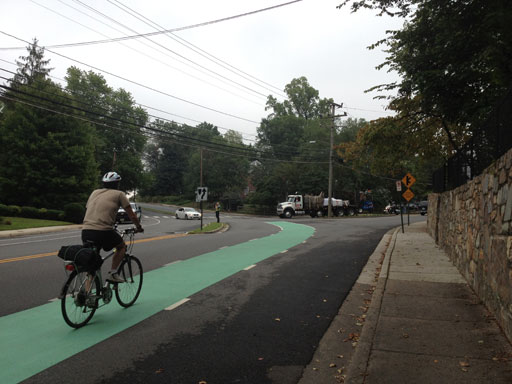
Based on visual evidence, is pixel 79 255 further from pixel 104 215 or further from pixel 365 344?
pixel 365 344

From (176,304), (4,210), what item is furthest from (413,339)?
(4,210)

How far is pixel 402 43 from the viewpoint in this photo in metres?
12.4

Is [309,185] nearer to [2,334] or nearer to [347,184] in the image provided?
[347,184]

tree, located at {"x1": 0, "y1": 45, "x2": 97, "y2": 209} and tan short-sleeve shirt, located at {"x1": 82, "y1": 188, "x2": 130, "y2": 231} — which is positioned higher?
tree, located at {"x1": 0, "y1": 45, "x2": 97, "y2": 209}

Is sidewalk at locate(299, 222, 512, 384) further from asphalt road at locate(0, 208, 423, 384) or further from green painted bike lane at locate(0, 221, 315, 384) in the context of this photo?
green painted bike lane at locate(0, 221, 315, 384)

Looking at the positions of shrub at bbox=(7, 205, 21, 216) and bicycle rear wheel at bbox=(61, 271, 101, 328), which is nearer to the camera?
bicycle rear wheel at bbox=(61, 271, 101, 328)

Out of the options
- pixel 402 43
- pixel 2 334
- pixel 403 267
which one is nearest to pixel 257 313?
pixel 2 334

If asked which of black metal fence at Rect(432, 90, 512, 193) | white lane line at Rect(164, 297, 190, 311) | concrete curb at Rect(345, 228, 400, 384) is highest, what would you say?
black metal fence at Rect(432, 90, 512, 193)

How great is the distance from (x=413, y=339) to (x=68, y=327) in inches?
167

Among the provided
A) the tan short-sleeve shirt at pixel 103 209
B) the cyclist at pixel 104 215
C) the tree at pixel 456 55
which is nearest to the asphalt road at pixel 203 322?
the cyclist at pixel 104 215

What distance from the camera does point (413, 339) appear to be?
4.38 metres

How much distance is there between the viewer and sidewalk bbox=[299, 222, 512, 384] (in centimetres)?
353

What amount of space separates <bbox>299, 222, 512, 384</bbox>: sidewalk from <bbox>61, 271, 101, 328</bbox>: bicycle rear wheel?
2854mm

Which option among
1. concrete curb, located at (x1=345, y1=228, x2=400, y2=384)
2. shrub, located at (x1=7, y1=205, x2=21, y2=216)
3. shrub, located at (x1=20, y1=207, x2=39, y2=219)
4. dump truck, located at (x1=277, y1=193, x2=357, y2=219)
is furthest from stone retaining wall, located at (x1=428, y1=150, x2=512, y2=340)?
dump truck, located at (x1=277, y1=193, x2=357, y2=219)
